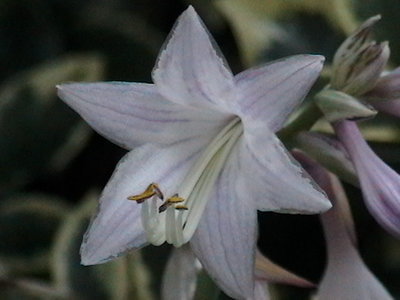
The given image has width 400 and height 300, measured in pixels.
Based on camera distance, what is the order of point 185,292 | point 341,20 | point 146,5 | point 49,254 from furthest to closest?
1. point 146,5
2. point 49,254
3. point 341,20
4. point 185,292

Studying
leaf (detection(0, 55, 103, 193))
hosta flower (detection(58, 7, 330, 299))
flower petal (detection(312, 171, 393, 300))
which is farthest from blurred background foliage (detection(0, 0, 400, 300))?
hosta flower (detection(58, 7, 330, 299))

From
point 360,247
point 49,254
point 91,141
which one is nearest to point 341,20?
point 360,247

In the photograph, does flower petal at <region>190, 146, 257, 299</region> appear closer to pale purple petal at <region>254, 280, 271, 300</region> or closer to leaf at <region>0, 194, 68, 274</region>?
pale purple petal at <region>254, 280, 271, 300</region>

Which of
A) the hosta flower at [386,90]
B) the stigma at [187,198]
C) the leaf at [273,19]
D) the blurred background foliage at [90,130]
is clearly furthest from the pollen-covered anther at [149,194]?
the leaf at [273,19]

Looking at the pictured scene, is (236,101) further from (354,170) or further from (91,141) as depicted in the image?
(91,141)

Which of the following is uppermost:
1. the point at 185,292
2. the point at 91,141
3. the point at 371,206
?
the point at 371,206

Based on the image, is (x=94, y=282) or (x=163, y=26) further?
(x=163, y=26)

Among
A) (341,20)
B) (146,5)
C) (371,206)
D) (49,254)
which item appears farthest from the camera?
(146,5)

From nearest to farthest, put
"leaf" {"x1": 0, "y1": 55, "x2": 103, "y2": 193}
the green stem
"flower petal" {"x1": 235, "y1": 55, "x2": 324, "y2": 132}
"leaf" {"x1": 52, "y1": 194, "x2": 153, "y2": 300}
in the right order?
"flower petal" {"x1": 235, "y1": 55, "x2": 324, "y2": 132}, the green stem, "leaf" {"x1": 52, "y1": 194, "x2": 153, "y2": 300}, "leaf" {"x1": 0, "y1": 55, "x2": 103, "y2": 193}
